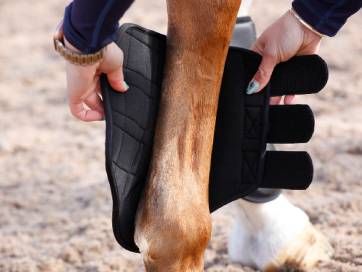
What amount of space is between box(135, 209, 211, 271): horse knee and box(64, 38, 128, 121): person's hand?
200mm

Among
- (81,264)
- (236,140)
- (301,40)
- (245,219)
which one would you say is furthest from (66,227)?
(301,40)

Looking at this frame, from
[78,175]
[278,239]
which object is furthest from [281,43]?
[78,175]

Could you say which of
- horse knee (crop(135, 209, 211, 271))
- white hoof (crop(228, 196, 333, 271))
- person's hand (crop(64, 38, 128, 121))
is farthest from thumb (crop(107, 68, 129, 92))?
white hoof (crop(228, 196, 333, 271))

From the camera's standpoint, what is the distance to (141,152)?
1042mm

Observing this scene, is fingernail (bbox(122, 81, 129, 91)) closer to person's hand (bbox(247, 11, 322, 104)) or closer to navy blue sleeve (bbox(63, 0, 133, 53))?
navy blue sleeve (bbox(63, 0, 133, 53))

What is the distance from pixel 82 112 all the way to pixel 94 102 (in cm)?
3

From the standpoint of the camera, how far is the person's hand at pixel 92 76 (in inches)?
38.8

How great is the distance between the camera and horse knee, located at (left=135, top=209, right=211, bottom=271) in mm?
979

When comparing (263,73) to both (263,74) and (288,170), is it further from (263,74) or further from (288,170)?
(288,170)

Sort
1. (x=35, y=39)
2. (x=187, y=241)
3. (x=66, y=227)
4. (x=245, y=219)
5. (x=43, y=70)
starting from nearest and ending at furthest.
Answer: (x=187, y=241) < (x=245, y=219) < (x=66, y=227) < (x=43, y=70) < (x=35, y=39)

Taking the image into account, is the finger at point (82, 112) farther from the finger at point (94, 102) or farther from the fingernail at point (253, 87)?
the fingernail at point (253, 87)

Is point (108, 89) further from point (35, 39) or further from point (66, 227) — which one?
point (35, 39)

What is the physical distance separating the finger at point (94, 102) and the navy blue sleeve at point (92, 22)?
123mm

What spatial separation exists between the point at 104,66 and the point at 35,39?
7.80ft
